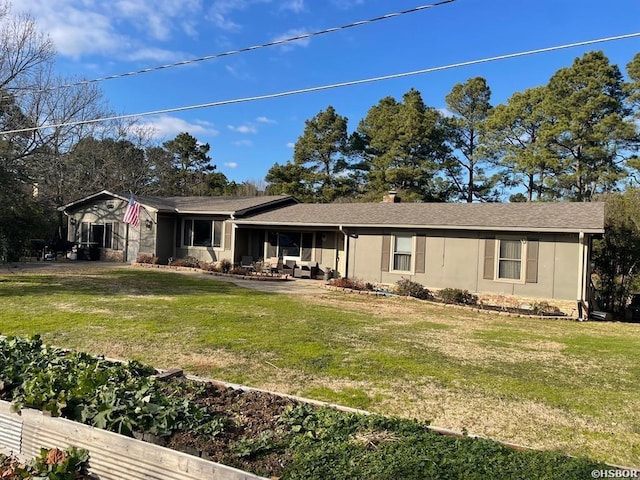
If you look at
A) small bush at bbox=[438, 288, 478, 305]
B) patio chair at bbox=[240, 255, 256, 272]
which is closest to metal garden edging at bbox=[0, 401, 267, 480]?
small bush at bbox=[438, 288, 478, 305]

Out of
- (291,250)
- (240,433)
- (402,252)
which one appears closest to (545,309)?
(402,252)

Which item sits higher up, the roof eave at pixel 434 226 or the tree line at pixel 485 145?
the tree line at pixel 485 145

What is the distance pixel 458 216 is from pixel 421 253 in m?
1.77

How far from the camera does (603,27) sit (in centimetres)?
722

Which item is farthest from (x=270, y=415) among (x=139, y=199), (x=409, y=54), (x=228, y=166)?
(x=228, y=166)

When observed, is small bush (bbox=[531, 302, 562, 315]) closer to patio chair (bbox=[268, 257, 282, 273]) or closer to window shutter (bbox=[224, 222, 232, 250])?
patio chair (bbox=[268, 257, 282, 273])

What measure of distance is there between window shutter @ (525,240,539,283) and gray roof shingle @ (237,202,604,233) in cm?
61

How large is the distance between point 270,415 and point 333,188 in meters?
32.8

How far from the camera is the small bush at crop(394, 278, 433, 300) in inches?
567

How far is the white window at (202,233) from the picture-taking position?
816 inches

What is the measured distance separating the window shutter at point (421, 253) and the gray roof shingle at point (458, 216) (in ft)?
1.87

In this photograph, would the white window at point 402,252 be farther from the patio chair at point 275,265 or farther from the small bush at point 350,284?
the patio chair at point 275,265

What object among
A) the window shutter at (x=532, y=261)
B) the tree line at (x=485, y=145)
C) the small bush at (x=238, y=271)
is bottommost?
the small bush at (x=238, y=271)

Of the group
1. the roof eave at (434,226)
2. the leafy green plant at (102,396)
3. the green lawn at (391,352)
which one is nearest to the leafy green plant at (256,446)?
the leafy green plant at (102,396)
